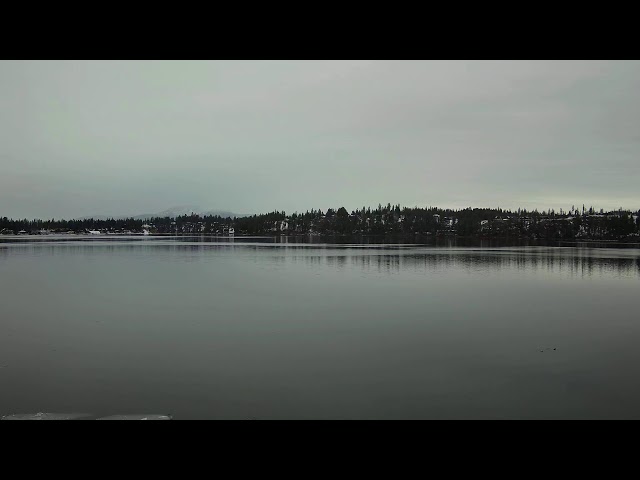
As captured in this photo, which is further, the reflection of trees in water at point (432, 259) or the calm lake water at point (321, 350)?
the reflection of trees in water at point (432, 259)

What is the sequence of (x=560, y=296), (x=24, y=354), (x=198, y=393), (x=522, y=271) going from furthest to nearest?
(x=522, y=271)
(x=560, y=296)
(x=24, y=354)
(x=198, y=393)

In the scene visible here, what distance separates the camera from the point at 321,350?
995 cm

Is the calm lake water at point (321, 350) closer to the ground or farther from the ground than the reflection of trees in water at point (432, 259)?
closer to the ground

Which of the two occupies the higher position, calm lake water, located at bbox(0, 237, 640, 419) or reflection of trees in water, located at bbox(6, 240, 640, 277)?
reflection of trees in water, located at bbox(6, 240, 640, 277)

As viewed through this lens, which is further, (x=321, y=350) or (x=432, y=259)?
(x=432, y=259)

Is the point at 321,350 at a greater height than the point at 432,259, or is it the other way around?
the point at 432,259

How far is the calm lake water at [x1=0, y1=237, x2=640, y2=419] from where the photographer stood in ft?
22.5

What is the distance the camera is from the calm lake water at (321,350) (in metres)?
6.86

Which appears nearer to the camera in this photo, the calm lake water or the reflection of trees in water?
the calm lake water
